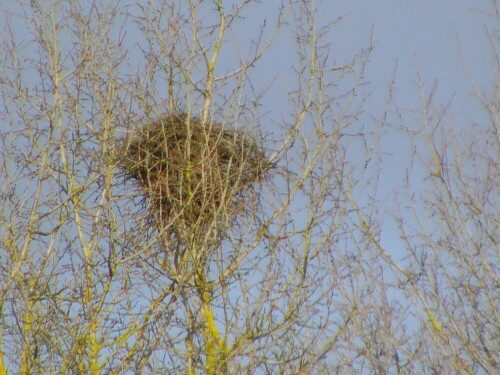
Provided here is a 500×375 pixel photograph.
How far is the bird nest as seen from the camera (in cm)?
617

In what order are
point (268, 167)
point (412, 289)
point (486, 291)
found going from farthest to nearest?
point (268, 167) → point (412, 289) → point (486, 291)

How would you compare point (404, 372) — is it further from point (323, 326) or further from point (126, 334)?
point (126, 334)

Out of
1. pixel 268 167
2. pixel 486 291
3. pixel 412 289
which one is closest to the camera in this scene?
pixel 486 291

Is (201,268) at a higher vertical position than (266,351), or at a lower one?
higher

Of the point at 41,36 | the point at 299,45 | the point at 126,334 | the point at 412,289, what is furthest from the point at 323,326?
the point at 41,36

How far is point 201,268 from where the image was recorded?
5.93 metres

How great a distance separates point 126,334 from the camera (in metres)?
5.92

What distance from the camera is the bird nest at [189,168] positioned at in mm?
6172

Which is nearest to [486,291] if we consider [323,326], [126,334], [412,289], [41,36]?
[412,289]

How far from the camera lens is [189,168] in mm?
6340

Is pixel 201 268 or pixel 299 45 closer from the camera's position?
pixel 201 268

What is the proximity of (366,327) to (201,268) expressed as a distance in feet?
4.66

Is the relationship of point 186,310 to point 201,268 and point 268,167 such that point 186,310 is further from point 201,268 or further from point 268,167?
point 268,167

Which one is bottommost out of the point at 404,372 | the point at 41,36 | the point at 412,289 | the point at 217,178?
the point at 404,372
